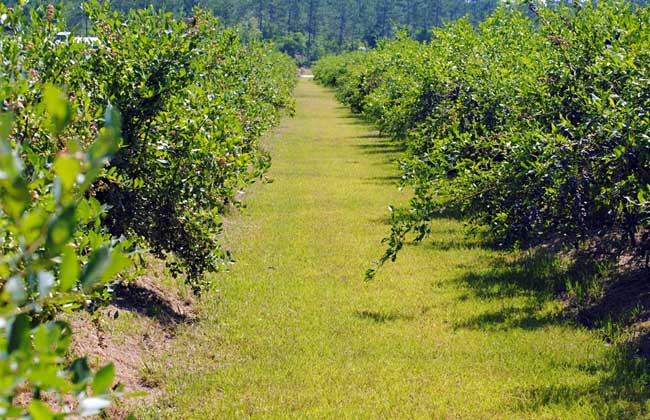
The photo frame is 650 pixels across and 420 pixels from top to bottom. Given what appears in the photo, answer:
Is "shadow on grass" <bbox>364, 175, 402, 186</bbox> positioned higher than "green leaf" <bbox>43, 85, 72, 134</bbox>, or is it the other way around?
"green leaf" <bbox>43, 85, 72, 134</bbox>

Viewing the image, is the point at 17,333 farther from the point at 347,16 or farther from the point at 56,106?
the point at 347,16

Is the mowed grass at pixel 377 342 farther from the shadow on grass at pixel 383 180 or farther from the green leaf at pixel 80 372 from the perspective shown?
the shadow on grass at pixel 383 180

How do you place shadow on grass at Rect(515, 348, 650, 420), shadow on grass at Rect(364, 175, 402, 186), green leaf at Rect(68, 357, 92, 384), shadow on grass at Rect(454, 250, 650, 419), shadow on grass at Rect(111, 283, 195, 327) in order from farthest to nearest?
shadow on grass at Rect(364, 175, 402, 186), shadow on grass at Rect(111, 283, 195, 327), shadow on grass at Rect(454, 250, 650, 419), shadow on grass at Rect(515, 348, 650, 420), green leaf at Rect(68, 357, 92, 384)

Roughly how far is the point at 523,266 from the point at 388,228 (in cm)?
350

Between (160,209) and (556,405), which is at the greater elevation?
(160,209)

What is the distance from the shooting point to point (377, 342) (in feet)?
26.9

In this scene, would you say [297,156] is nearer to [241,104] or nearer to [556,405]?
[241,104]

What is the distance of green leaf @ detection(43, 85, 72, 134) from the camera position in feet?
4.01

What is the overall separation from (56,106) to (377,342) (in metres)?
7.13

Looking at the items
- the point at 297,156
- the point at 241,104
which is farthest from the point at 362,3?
the point at 241,104

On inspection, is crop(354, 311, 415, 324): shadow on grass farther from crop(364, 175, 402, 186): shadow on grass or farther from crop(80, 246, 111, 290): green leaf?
crop(364, 175, 402, 186): shadow on grass

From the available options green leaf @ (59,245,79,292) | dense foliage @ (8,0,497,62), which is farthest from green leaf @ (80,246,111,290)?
dense foliage @ (8,0,497,62)

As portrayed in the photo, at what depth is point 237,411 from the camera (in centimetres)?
650

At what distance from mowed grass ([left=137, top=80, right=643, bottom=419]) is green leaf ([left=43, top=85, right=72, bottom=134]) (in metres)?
5.31
